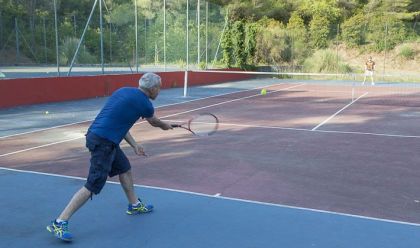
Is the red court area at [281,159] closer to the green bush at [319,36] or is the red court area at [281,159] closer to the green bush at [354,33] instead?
the green bush at [319,36]

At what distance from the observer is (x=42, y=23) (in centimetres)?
2397

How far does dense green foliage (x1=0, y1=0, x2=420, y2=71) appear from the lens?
76.5ft

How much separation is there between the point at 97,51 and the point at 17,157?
15753 mm

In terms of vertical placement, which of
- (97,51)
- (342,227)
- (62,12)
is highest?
(62,12)

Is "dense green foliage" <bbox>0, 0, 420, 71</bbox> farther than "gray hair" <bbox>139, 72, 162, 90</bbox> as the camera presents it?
Yes

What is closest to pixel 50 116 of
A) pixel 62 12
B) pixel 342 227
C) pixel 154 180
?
pixel 154 180

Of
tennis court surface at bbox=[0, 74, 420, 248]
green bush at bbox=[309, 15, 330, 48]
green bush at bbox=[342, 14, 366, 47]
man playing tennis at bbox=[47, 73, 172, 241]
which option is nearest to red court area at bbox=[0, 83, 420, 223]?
tennis court surface at bbox=[0, 74, 420, 248]

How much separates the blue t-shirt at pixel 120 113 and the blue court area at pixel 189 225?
3.16ft

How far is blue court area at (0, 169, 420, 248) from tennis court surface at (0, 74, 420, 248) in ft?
0.04

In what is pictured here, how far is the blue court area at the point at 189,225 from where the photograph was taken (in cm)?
446

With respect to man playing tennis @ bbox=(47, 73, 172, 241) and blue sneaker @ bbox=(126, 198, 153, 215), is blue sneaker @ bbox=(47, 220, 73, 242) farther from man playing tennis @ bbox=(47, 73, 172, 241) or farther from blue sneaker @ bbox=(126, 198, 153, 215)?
blue sneaker @ bbox=(126, 198, 153, 215)

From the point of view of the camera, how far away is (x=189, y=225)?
4.88 metres

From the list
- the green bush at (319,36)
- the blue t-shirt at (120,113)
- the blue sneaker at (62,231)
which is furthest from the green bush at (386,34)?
the blue sneaker at (62,231)

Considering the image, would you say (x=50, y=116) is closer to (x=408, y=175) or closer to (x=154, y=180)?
(x=154, y=180)
